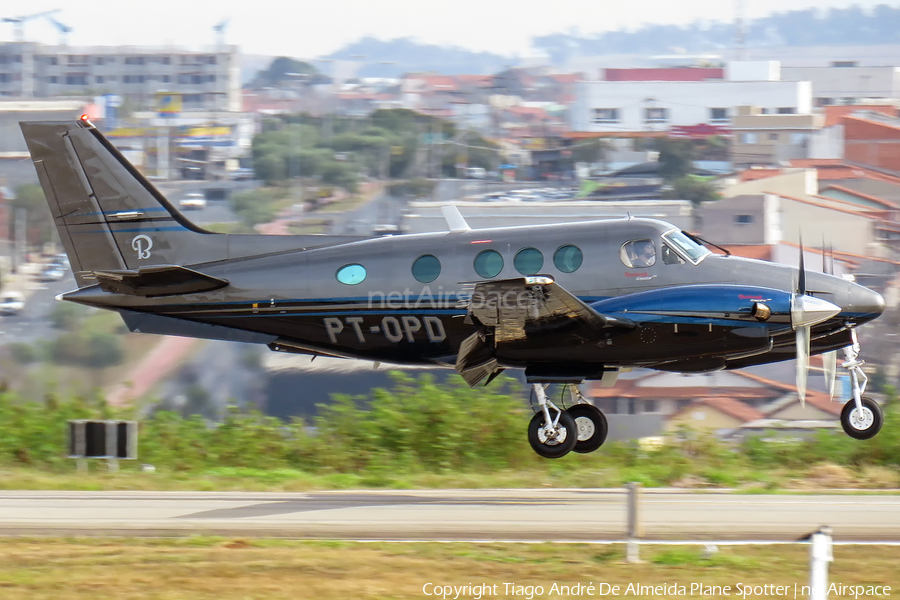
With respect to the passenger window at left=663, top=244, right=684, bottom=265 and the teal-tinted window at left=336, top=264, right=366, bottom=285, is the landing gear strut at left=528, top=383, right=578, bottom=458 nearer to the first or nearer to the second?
the passenger window at left=663, top=244, right=684, bottom=265

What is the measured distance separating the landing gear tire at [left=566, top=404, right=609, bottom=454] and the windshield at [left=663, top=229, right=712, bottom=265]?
2.80 metres

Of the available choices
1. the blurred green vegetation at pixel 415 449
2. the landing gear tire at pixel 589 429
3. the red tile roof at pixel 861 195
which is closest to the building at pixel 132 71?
the red tile roof at pixel 861 195

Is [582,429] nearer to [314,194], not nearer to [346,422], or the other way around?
[346,422]

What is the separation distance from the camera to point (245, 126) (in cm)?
9800

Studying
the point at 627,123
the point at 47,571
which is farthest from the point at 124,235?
the point at 627,123

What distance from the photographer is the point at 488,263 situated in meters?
15.6

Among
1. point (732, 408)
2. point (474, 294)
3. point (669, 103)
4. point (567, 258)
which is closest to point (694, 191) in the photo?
point (732, 408)

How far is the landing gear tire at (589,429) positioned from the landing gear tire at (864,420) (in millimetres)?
3589

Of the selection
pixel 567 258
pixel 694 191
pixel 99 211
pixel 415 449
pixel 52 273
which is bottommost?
pixel 415 449

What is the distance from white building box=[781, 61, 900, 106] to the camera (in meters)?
107

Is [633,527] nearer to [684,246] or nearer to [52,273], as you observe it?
[684,246]

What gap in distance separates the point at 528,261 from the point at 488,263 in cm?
60

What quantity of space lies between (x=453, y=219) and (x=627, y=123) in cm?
7670

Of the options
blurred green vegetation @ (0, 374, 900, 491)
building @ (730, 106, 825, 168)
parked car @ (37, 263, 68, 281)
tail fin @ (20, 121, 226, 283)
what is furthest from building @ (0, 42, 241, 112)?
tail fin @ (20, 121, 226, 283)
